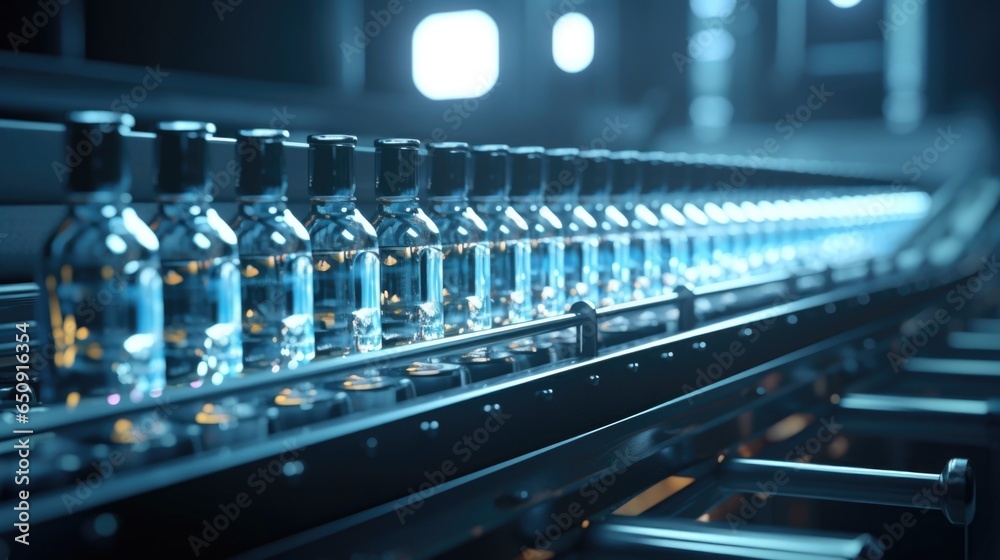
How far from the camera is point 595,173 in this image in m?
1.37

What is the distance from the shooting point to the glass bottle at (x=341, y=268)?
93cm

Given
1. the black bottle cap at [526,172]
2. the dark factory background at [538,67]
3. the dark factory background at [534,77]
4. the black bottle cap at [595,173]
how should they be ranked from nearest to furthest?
1. the black bottle cap at [526,172]
2. the black bottle cap at [595,173]
3. the dark factory background at [534,77]
4. the dark factory background at [538,67]

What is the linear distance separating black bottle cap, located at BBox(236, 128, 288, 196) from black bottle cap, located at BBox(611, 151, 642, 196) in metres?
0.66

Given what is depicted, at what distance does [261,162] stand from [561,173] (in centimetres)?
52

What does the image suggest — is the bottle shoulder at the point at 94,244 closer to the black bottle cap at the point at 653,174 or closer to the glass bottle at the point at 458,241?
the glass bottle at the point at 458,241

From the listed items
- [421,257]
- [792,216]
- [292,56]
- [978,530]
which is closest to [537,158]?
[421,257]

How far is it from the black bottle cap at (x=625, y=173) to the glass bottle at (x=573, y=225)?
101 mm

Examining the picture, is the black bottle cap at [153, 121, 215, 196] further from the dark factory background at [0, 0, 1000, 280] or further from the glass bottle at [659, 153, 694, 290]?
the glass bottle at [659, 153, 694, 290]

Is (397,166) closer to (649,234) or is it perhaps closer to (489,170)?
(489,170)

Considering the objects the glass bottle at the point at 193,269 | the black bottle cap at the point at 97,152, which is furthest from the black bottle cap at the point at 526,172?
the black bottle cap at the point at 97,152

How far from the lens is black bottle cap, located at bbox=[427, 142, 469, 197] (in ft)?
3.46

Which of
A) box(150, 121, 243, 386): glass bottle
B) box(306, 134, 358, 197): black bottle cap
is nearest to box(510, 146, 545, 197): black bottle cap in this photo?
box(306, 134, 358, 197): black bottle cap

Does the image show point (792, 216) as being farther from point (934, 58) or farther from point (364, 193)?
point (934, 58)

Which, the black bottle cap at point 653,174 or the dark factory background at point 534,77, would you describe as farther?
the dark factory background at point 534,77
